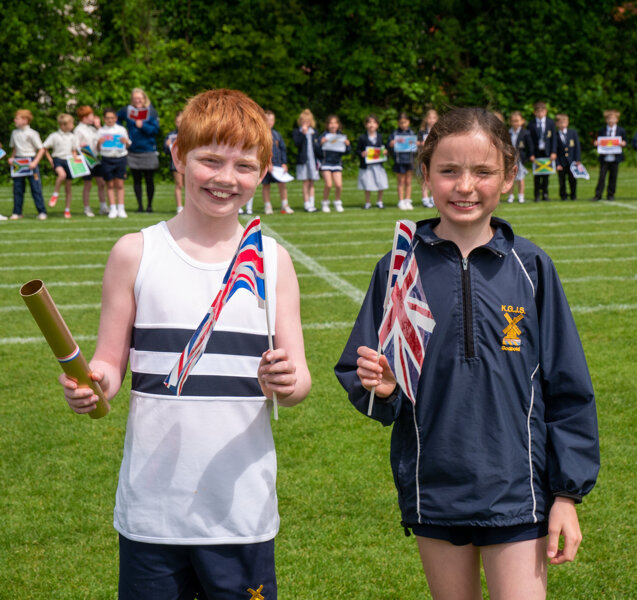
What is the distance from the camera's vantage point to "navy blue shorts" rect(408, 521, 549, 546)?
2475 mm

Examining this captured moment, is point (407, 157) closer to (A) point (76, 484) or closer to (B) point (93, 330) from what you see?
(B) point (93, 330)

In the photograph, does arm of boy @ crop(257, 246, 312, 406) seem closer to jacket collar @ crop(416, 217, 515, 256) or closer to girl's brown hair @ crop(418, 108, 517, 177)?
jacket collar @ crop(416, 217, 515, 256)

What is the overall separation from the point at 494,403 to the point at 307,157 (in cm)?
1599

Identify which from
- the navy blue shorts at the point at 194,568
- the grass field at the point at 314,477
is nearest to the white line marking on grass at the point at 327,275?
the grass field at the point at 314,477

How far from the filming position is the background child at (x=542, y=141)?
1942 cm

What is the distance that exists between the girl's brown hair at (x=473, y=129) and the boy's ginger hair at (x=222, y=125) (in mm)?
497

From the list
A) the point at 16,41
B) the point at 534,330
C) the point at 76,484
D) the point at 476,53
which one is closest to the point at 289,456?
the point at 76,484

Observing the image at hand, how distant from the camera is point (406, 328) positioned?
2.44 metres

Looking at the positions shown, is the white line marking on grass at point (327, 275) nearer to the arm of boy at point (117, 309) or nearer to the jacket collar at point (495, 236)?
the jacket collar at point (495, 236)

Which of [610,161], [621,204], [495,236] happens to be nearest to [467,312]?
[495,236]

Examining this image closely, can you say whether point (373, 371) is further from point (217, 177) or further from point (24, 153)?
point (24, 153)

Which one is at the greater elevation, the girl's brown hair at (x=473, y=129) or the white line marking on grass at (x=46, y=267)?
the girl's brown hair at (x=473, y=129)

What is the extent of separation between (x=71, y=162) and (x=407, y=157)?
21.7 ft

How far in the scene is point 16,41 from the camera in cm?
2627
